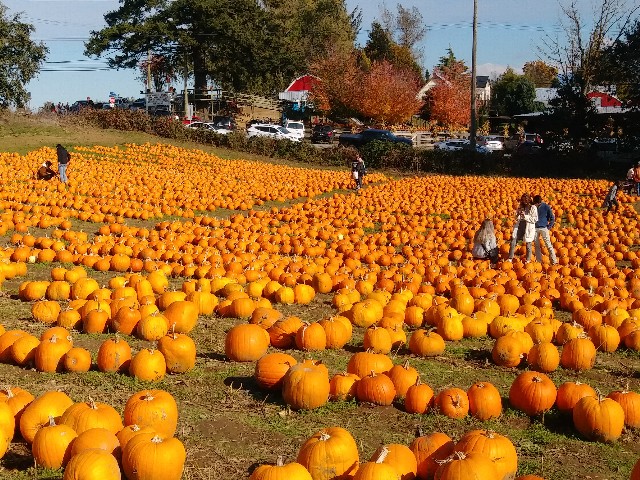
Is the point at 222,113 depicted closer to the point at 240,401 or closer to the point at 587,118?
the point at 587,118

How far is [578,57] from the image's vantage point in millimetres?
55781

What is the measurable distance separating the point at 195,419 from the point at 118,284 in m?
5.07

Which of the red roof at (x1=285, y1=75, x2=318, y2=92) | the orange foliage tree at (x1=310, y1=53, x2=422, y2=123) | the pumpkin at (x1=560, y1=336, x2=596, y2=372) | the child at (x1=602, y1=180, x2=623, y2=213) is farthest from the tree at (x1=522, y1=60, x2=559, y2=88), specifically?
the pumpkin at (x1=560, y1=336, x2=596, y2=372)

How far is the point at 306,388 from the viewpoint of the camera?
6.55 metres

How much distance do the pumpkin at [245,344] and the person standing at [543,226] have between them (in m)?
8.81

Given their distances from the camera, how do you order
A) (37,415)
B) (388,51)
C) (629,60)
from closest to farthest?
(37,415), (629,60), (388,51)

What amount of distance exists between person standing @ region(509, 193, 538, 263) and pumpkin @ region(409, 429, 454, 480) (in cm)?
1026

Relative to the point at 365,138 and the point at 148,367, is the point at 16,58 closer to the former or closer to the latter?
the point at 365,138

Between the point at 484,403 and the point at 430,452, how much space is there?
178cm

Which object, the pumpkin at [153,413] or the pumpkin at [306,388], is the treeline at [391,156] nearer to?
the pumpkin at [306,388]

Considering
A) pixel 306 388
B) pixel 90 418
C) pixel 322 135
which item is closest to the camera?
pixel 90 418

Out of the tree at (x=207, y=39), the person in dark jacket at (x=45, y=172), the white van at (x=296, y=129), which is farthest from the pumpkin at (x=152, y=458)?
the tree at (x=207, y=39)

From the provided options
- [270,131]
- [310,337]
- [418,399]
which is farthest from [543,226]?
[270,131]

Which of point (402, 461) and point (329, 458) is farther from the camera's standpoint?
point (329, 458)
